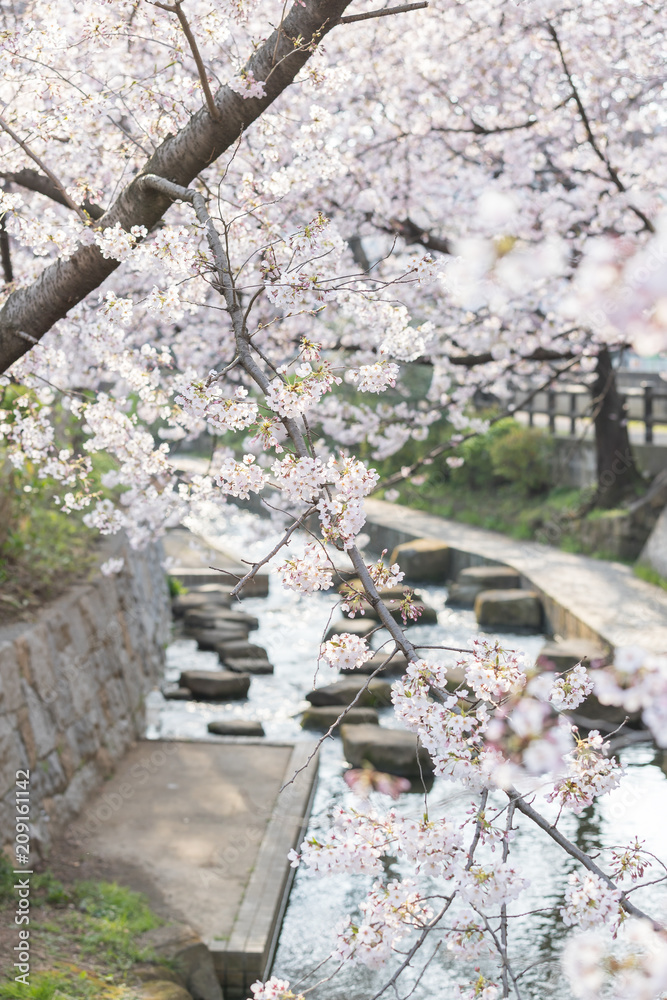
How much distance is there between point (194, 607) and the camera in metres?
12.3

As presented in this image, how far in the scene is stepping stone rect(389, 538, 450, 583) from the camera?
13.8 meters

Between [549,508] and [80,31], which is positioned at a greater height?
[80,31]

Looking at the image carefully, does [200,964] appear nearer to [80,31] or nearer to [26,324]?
[26,324]

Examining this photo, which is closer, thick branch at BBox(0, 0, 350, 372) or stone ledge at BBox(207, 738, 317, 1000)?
thick branch at BBox(0, 0, 350, 372)

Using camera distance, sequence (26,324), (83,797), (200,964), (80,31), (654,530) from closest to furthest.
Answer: (26,324)
(80,31)
(200,964)
(83,797)
(654,530)

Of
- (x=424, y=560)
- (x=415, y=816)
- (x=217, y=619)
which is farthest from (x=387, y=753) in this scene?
(x=424, y=560)

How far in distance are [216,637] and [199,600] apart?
5.51ft

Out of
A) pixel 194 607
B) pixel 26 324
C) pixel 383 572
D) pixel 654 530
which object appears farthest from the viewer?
→ pixel 194 607

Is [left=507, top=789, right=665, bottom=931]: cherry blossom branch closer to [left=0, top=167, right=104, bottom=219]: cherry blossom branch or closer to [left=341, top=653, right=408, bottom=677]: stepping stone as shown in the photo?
[left=0, top=167, right=104, bottom=219]: cherry blossom branch

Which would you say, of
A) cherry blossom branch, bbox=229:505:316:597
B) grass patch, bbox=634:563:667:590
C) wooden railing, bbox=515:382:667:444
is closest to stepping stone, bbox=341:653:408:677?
grass patch, bbox=634:563:667:590

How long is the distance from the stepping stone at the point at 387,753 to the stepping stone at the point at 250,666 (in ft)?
8.33

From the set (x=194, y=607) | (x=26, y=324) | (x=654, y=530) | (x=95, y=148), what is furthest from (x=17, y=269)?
(x=654, y=530)

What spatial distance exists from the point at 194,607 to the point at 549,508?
232 inches

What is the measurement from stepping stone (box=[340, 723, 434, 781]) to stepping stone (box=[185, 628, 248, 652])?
3.49 m
